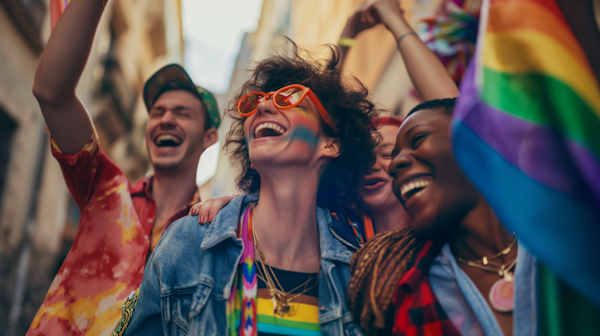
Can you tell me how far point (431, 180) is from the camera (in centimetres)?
196

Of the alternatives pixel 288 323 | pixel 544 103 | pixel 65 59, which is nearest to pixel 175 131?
pixel 65 59

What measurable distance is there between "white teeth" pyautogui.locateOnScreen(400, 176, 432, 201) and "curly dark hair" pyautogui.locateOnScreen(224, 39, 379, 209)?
0.72 metres

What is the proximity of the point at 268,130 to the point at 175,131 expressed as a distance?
3.61 ft

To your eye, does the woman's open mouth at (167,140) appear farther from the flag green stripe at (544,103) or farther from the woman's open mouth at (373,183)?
the flag green stripe at (544,103)

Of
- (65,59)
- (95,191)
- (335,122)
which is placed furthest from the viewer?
(95,191)

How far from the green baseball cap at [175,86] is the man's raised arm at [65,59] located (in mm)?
1031

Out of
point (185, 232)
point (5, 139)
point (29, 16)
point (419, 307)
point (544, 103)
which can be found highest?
point (29, 16)

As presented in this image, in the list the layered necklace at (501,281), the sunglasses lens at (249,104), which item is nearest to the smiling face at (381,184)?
the sunglasses lens at (249,104)

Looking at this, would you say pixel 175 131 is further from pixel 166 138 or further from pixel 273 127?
pixel 273 127

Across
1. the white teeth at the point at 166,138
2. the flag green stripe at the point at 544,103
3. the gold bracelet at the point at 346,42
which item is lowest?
the flag green stripe at the point at 544,103

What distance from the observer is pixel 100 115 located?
44.7 feet

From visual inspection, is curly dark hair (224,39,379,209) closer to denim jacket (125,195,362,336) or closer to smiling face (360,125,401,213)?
smiling face (360,125,401,213)

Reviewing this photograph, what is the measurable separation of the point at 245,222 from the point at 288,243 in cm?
25

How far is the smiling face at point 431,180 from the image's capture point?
192cm
